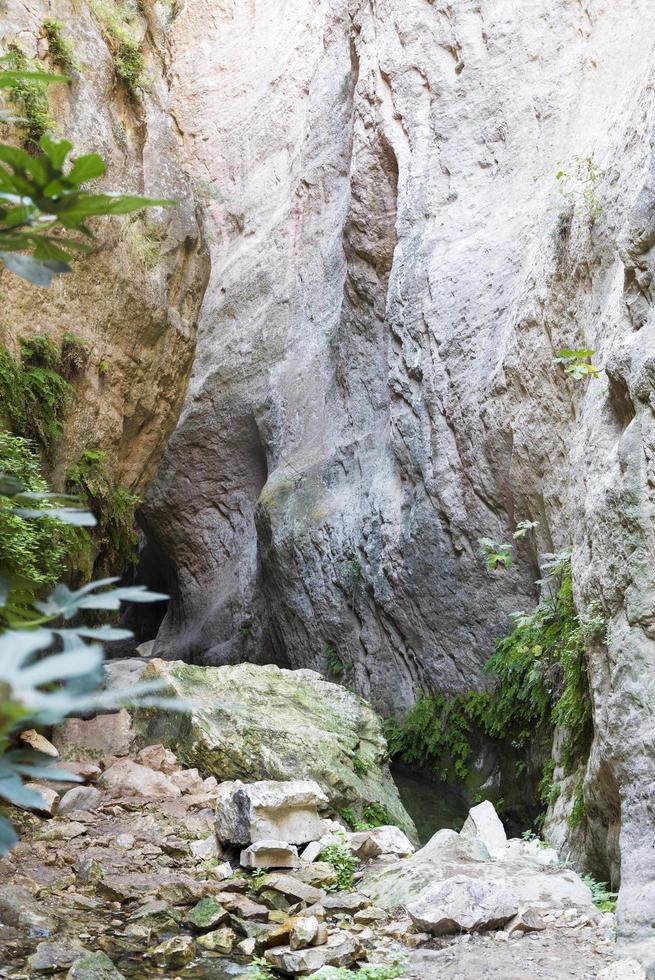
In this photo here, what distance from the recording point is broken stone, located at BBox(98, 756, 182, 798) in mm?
7551

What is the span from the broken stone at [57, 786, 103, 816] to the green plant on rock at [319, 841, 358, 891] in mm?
2087

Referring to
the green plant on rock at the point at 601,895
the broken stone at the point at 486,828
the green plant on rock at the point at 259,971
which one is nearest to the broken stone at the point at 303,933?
the green plant on rock at the point at 259,971

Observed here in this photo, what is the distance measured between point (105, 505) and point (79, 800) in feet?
12.9

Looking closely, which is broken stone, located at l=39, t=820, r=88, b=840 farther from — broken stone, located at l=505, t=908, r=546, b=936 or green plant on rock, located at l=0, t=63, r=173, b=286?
green plant on rock, located at l=0, t=63, r=173, b=286

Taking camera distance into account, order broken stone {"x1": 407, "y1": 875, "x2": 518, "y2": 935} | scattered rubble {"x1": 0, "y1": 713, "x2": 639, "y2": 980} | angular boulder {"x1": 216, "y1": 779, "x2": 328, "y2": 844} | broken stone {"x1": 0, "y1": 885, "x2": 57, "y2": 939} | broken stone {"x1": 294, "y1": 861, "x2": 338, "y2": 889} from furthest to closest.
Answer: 1. angular boulder {"x1": 216, "y1": 779, "x2": 328, "y2": 844}
2. broken stone {"x1": 294, "y1": 861, "x2": 338, "y2": 889}
3. broken stone {"x1": 0, "y1": 885, "x2": 57, "y2": 939}
4. broken stone {"x1": 407, "y1": 875, "x2": 518, "y2": 935}
5. scattered rubble {"x1": 0, "y1": 713, "x2": 639, "y2": 980}

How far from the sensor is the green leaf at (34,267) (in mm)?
1275

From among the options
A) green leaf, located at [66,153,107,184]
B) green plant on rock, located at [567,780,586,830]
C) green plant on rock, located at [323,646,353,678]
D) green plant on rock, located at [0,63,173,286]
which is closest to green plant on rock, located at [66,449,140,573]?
green plant on rock, located at [323,646,353,678]

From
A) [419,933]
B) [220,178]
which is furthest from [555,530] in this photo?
[220,178]

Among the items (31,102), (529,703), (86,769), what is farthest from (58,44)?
(529,703)

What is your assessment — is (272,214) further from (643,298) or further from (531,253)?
(643,298)

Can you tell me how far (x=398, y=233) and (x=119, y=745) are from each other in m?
7.70

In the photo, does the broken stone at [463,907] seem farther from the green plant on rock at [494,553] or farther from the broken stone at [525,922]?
the green plant on rock at [494,553]

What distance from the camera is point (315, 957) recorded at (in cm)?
449

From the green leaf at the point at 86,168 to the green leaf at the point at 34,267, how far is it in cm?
14
